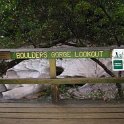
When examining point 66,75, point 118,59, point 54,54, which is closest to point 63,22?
point 66,75

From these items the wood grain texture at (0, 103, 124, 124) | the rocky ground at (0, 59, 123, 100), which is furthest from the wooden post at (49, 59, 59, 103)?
the rocky ground at (0, 59, 123, 100)

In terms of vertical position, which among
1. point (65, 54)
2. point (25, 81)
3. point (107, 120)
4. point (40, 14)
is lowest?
point (107, 120)

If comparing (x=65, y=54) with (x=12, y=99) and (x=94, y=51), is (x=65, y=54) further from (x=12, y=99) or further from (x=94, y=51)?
(x=12, y=99)

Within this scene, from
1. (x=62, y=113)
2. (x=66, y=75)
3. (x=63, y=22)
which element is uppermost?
(x=63, y=22)

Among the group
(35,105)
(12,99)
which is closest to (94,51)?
(35,105)

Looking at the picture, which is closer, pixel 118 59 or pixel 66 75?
pixel 118 59

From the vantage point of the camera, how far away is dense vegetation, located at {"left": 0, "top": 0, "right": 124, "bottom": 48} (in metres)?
6.37

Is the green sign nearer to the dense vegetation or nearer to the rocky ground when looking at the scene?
the rocky ground

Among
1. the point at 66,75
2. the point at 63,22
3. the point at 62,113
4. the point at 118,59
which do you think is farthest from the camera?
the point at 66,75

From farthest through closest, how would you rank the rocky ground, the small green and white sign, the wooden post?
1. the rocky ground
2. the wooden post
3. the small green and white sign

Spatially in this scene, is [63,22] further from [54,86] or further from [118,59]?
[118,59]

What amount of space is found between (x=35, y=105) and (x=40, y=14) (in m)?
1.82

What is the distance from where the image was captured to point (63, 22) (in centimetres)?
652

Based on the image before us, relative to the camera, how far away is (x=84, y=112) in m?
5.24
